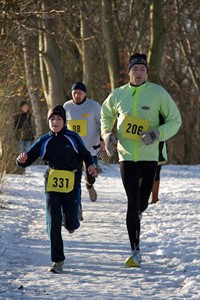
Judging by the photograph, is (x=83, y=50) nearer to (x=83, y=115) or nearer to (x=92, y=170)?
(x=83, y=115)

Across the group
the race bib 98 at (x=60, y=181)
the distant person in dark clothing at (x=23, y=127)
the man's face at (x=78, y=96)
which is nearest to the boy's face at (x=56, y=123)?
the race bib 98 at (x=60, y=181)

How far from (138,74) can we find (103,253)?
196 cm

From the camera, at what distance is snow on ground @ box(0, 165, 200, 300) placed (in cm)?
622

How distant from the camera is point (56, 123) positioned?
24.0 ft

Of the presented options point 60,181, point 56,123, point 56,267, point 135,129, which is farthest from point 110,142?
point 56,267

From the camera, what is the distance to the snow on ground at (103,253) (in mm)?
6219

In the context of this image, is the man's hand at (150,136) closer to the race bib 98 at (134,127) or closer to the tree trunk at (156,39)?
the race bib 98 at (134,127)

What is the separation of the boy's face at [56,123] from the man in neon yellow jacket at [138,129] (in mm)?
577

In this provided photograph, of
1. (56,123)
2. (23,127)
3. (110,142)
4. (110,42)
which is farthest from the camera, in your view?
(110,42)

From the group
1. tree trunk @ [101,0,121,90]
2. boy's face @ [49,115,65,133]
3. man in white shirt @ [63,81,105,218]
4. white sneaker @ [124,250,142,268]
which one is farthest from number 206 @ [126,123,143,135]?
tree trunk @ [101,0,121,90]

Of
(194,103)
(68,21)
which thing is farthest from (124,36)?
(194,103)

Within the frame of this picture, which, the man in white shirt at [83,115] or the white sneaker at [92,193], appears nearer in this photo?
the man in white shirt at [83,115]

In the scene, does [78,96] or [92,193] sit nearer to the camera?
[78,96]

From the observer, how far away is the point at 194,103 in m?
39.5
